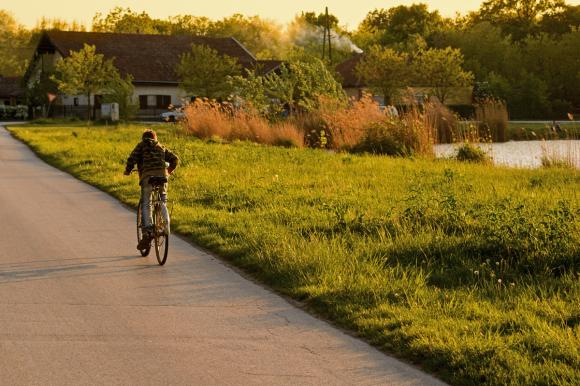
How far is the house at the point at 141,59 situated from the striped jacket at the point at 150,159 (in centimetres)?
6432

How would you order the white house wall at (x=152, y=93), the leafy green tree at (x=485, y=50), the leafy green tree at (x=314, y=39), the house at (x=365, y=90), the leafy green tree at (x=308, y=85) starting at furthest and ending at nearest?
the leafy green tree at (x=314, y=39)
the leafy green tree at (x=485, y=50)
the white house wall at (x=152, y=93)
the house at (x=365, y=90)
the leafy green tree at (x=308, y=85)

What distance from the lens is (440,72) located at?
225ft

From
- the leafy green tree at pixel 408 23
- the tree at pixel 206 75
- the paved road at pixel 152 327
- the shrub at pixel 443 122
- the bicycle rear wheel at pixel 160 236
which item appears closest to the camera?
the paved road at pixel 152 327

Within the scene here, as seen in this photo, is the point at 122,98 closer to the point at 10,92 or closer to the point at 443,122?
the point at 443,122

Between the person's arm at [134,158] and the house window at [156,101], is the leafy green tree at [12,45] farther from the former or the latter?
the person's arm at [134,158]

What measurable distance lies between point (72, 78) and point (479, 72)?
35160 millimetres

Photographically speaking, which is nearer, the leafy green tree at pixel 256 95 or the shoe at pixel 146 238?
the shoe at pixel 146 238

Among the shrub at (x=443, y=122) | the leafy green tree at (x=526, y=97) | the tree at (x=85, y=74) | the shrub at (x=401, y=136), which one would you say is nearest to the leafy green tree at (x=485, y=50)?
the leafy green tree at (x=526, y=97)

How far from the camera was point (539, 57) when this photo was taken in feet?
251

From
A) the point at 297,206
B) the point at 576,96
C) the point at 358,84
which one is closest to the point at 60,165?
the point at 297,206

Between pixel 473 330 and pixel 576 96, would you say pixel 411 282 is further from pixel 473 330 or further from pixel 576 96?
pixel 576 96

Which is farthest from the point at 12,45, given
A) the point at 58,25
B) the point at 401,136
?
the point at 401,136

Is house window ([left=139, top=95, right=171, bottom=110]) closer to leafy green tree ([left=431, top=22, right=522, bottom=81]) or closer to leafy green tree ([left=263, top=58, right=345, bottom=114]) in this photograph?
leafy green tree ([left=431, top=22, right=522, bottom=81])

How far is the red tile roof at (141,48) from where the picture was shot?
77812 millimetres
